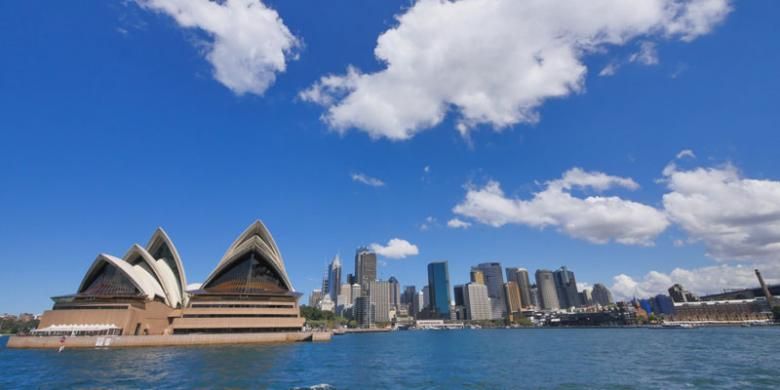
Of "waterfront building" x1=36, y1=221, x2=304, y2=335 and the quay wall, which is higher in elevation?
"waterfront building" x1=36, y1=221, x2=304, y2=335

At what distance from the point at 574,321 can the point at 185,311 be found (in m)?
173

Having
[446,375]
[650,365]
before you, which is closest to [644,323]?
[650,365]

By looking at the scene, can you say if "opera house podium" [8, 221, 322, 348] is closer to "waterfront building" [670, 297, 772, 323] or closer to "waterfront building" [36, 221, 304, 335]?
"waterfront building" [36, 221, 304, 335]

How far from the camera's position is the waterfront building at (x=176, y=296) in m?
60.8

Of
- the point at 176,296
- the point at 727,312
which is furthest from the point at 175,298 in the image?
the point at 727,312

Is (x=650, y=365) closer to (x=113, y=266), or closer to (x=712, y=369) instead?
(x=712, y=369)

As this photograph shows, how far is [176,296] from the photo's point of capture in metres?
79.8

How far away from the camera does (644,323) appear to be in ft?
528

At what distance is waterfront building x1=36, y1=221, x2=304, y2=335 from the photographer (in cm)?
6081

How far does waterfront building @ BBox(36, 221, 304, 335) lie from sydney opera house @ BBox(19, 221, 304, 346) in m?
0.13

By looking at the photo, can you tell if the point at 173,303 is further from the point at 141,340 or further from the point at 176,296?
the point at 141,340

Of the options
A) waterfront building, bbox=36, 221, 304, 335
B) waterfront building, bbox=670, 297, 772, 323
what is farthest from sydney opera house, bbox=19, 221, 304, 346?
waterfront building, bbox=670, 297, 772, 323

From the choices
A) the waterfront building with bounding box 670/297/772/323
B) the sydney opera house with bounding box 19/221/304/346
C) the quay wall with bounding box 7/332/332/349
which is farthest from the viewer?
the waterfront building with bounding box 670/297/772/323

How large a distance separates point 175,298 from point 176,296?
874 mm
